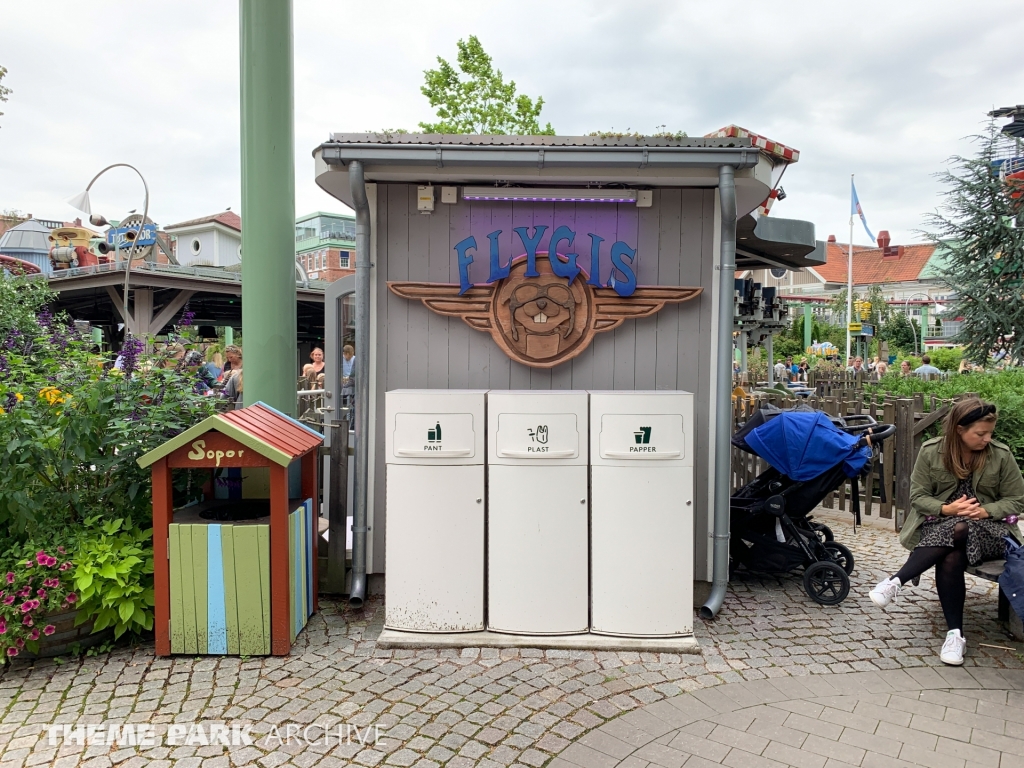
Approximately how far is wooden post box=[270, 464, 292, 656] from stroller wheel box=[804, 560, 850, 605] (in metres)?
3.39

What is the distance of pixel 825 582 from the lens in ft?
15.9

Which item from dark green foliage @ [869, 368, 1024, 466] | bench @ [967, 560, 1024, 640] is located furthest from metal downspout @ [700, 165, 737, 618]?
dark green foliage @ [869, 368, 1024, 466]

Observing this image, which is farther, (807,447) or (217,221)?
(217,221)

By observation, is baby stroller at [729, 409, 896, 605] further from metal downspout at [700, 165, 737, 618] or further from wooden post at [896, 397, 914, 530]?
wooden post at [896, 397, 914, 530]

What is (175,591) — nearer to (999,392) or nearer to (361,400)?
(361,400)

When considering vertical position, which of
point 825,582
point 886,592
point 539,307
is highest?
point 539,307

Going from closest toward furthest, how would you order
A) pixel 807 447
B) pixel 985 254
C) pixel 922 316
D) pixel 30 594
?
pixel 30 594
pixel 807 447
pixel 985 254
pixel 922 316

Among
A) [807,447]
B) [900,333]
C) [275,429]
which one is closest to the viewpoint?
[275,429]

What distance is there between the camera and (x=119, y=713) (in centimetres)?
325

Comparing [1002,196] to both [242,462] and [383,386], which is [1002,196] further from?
[242,462]

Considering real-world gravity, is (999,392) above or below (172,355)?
below

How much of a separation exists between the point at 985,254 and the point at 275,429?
677 inches

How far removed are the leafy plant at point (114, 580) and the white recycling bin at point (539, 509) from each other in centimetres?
194

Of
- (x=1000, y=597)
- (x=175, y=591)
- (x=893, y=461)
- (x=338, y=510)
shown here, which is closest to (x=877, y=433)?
(x=1000, y=597)
